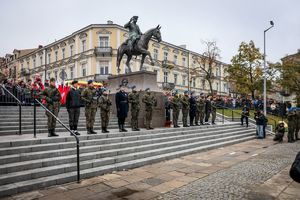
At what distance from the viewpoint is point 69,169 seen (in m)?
6.77

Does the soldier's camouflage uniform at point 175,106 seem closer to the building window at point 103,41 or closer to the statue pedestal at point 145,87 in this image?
the statue pedestal at point 145,87

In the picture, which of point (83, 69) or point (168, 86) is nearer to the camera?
point (83, 69)

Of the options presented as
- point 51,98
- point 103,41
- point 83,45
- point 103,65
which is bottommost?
point 51,98

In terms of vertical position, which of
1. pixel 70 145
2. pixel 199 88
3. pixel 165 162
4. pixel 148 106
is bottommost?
pixel 165 162

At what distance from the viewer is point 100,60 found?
4025cm

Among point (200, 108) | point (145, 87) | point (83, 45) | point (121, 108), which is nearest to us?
point (121, 108)

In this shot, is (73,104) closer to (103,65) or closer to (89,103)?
(89,103)

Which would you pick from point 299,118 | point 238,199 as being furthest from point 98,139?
point 299,118

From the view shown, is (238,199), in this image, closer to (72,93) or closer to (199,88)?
(72,93)

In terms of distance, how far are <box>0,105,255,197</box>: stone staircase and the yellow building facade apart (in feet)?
72.2

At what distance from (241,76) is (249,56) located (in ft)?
8.92

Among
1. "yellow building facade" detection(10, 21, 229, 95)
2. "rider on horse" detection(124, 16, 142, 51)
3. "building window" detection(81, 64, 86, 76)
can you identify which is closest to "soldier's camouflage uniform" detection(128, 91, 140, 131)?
"rider on horse" detection(124, 16, 142, 51)

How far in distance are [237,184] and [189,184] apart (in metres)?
1.15

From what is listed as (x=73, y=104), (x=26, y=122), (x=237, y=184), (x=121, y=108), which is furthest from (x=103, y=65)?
(x=237, y=184)
